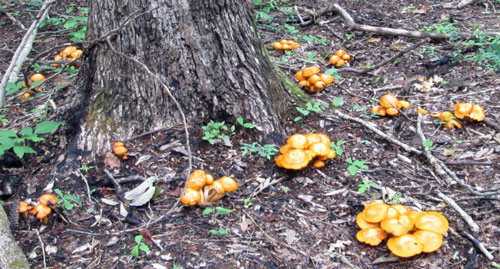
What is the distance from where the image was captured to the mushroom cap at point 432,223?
130 inches

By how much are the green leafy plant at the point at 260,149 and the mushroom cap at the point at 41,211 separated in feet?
6.75

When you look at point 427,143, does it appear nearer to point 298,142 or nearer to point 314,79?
point 298,142

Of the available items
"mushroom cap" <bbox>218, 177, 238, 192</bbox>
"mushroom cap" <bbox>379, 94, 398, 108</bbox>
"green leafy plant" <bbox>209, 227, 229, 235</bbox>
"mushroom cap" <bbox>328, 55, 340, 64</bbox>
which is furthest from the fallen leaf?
"mushroom cap" <bbox>328, 55, 340, 64</bbox>

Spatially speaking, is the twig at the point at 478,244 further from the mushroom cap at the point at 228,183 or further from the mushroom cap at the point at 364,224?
the mushroom cap at the point at 228,183

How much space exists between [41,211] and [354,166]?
3.26 m

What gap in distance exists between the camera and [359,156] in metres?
4.56

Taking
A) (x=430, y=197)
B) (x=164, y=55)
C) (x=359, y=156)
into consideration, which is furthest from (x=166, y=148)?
(x=430, y=197)

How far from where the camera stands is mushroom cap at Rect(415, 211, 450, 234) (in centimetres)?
330

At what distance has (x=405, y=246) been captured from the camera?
3.21 meters

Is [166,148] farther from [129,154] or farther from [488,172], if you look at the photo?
[488,172]

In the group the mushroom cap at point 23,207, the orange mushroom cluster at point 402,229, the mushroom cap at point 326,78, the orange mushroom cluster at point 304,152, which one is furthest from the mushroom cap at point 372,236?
the mushroom cap at point 23,207

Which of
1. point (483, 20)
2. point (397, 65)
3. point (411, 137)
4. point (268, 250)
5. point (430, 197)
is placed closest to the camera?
point (268, 250)

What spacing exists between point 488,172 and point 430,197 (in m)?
0.87

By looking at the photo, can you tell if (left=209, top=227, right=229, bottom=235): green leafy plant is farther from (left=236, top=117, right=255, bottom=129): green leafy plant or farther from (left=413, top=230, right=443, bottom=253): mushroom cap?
(left=413, top=230, right=443, bottom=253): mushroom cap
